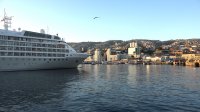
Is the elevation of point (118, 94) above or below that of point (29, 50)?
below

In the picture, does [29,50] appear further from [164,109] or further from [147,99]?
[164,109]

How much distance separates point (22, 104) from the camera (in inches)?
1207

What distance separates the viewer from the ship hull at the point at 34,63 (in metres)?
A: 80.2

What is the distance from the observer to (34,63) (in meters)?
86.8

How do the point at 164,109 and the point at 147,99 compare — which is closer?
the point at 164,109

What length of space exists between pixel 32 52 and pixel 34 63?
3.55 m

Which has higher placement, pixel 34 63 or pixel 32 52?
pixel 32 52

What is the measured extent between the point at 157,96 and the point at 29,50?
59.6 meters

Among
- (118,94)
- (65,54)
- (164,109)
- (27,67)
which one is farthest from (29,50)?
(164,109)

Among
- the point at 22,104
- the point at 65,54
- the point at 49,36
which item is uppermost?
the point at 49,36

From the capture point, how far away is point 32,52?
8688cm

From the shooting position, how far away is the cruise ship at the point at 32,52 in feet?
267

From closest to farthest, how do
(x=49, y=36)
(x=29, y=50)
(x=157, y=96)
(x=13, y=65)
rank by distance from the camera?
(x=157, y=96) → (x=13, y=65) → (x=29, y=50) → (x=49, y=36)

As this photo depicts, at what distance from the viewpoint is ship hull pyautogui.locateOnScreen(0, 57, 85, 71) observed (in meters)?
80.2
